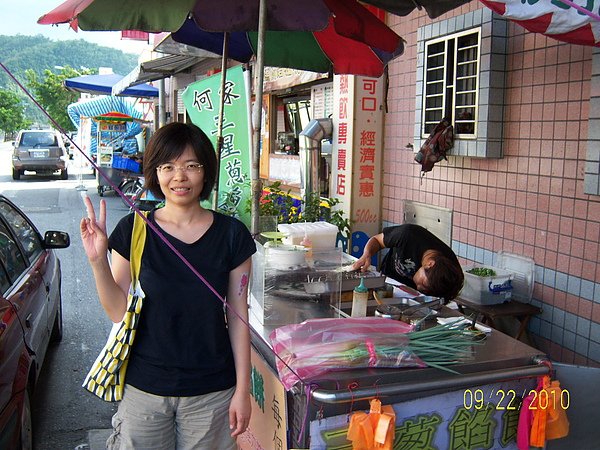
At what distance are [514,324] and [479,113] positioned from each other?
1.86m

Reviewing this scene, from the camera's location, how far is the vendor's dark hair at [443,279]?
3516 millimetres

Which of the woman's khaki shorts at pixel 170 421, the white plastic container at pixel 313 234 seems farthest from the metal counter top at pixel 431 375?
the white plastic container at pixel 313 234

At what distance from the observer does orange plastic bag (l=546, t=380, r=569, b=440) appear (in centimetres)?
256

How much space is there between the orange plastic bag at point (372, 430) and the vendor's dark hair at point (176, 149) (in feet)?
3.59

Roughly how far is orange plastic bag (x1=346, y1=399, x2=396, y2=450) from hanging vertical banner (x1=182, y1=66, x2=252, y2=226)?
286 centimetres

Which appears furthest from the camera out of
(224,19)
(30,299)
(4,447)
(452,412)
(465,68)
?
(465,68)

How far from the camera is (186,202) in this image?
Answer: 2359mm

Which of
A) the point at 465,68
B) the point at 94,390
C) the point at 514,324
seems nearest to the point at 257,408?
the point at 94,390

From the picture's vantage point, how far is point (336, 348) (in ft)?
8.27

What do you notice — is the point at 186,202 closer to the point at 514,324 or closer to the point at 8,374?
the point at 8,374

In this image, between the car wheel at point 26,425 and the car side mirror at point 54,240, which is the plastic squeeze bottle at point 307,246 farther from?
the car side mirror at point 54,240
